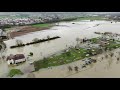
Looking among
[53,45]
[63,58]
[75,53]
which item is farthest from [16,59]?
[75,53]

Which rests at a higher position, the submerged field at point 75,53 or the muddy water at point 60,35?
the muddy water at point 60,35

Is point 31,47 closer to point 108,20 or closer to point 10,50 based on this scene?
point 10,50

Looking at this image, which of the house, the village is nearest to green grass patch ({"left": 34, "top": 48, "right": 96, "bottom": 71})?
the village

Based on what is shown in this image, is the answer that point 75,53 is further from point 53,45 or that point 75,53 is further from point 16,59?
point 16,59

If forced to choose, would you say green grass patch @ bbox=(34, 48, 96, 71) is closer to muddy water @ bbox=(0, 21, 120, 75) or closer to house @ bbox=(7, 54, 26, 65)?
muddy water @ bbox=(0, 21, 120, 75)

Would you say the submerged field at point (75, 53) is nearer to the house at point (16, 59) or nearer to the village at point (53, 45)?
the village at point (53, 45)

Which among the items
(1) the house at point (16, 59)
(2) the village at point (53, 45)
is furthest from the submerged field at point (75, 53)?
(1) the house at point (16, 59)
